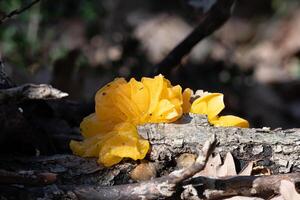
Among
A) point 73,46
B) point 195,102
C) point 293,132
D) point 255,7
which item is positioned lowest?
point 293,132

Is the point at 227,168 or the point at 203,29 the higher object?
the point at 203,29

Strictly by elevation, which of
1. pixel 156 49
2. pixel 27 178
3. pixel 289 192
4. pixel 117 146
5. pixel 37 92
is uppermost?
pixel 156 49

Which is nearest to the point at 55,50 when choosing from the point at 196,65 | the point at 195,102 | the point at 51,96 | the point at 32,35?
the point at 32,35

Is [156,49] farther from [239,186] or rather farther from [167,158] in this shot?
[239,186]

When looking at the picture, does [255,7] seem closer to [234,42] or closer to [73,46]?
[234,42]

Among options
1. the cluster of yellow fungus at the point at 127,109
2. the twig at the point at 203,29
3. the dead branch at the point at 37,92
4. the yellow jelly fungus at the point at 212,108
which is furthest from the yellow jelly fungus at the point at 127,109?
the twig at the point at 203,29

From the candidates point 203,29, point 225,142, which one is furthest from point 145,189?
point 203,29
